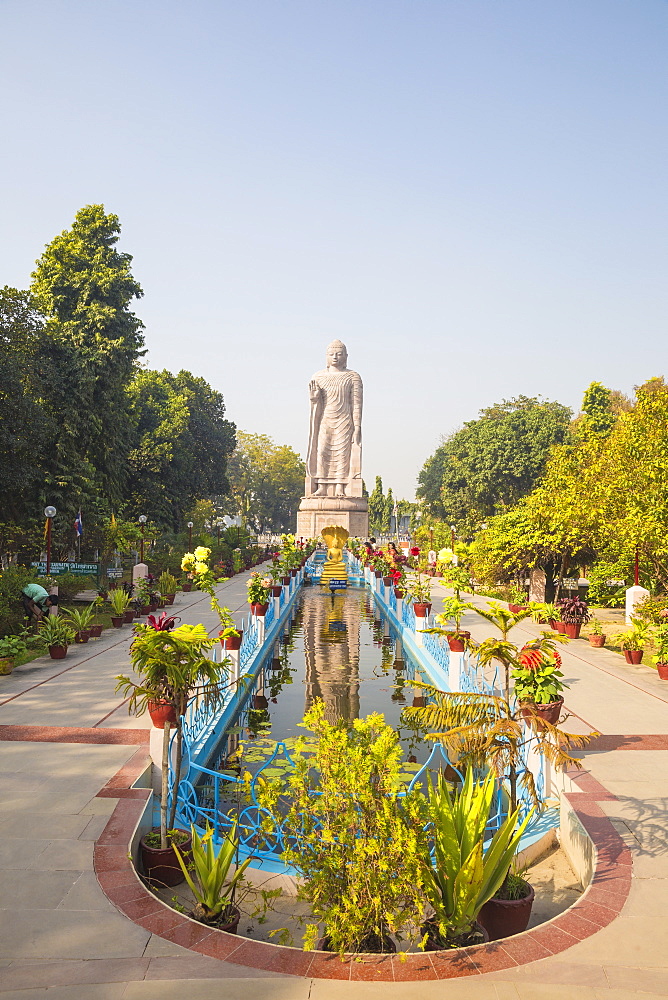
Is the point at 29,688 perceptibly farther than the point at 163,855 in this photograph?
Yes

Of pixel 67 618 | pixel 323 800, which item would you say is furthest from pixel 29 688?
pixel 323 800

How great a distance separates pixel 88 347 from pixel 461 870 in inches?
1022

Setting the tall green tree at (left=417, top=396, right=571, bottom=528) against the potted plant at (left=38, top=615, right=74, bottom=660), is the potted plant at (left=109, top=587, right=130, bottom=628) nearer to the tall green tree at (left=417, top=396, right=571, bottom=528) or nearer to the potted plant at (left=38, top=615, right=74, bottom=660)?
the potted plant at (left=38, top=615, right=74, bottom=660)

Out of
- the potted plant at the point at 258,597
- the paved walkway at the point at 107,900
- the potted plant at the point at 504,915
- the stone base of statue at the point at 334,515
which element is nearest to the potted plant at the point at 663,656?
the paved walkway at the point at 107,900

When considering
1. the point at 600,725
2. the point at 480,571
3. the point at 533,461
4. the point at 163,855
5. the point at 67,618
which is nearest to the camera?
the point at 163,855

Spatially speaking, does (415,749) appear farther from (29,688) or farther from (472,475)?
(472,475)

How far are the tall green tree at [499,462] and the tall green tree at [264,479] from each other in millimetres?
34040

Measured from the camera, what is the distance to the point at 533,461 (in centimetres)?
4831

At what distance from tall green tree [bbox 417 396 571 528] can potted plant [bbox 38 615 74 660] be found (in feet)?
116

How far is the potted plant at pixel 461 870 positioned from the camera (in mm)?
4445

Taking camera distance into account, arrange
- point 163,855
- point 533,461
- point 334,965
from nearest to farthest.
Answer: point 334,965
point 163,855
point 533,461

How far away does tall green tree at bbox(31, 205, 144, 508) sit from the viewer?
24672mm

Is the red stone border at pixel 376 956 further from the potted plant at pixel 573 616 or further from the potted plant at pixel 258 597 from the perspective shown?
the potted plant at pixel 573 616

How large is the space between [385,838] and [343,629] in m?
16.0
